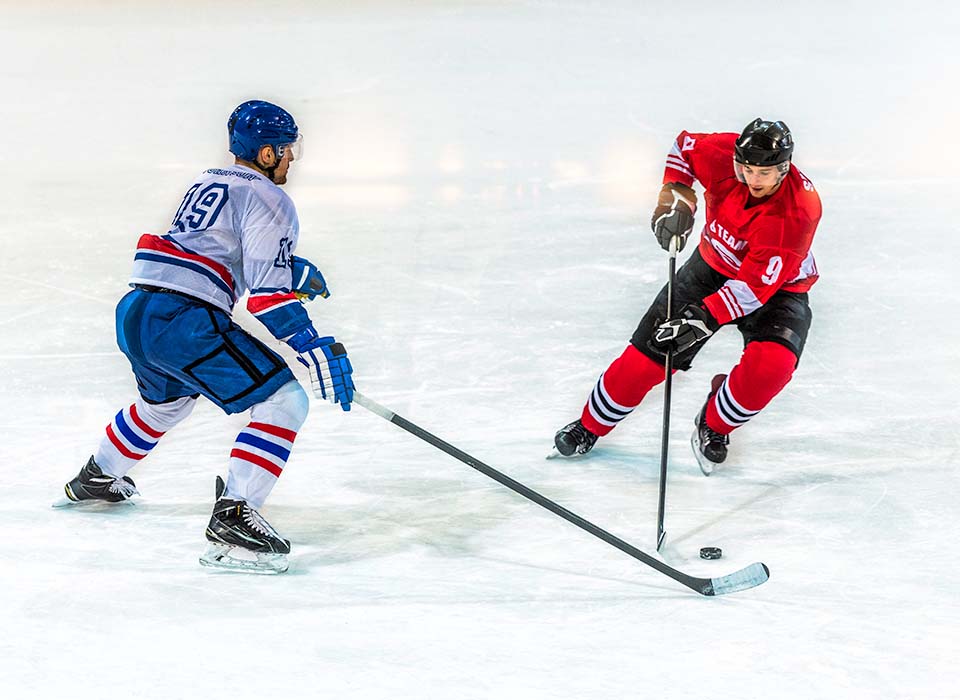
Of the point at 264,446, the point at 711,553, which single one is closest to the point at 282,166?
the point at 264,446

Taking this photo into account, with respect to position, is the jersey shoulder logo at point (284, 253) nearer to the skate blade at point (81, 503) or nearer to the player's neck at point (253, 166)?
the player's neck at point (253, 166)

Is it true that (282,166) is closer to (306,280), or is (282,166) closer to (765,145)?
(306,280)

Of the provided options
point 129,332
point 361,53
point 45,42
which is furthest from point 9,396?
point 45,42

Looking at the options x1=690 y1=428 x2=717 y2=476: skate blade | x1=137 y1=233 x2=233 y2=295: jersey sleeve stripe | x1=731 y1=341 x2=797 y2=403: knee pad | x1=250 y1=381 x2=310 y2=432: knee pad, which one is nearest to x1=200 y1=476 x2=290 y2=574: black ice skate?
x1=250 y1=381 x2=310 y2=432: knee pad

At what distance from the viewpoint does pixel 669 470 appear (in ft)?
11.5

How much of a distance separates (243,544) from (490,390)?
127cm

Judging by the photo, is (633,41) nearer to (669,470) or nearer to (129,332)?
(669,470)

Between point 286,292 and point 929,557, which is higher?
point 286,292

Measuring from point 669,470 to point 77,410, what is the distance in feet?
5.68

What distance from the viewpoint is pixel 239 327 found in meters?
2.87

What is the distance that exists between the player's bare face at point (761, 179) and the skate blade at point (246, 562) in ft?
4.78

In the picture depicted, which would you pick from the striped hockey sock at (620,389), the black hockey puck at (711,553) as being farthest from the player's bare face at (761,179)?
the black hockey puck at (711,553)

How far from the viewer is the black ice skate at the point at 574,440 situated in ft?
11.6

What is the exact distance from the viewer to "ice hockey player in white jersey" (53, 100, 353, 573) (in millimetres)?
2842
